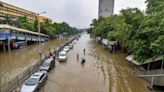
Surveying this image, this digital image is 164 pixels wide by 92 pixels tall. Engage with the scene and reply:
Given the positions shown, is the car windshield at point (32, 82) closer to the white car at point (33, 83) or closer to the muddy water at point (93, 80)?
the white car at point (33, 83)

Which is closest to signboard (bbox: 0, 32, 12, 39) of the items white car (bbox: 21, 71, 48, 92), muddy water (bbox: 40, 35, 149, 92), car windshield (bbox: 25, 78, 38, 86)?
muddy water (bbox: 40, 35, 149, 92)

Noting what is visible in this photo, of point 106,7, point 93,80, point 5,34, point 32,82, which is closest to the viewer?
point 32,82

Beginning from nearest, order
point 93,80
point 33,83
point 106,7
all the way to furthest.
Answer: point 33,83, point 93,80, point 106,7

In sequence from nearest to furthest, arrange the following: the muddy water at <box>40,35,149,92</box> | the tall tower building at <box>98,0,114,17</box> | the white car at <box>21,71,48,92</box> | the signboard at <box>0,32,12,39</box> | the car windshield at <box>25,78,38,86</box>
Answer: the white car at <box>21,71,48,92</box> < the car windshield at <box>25,78,38,86</box> < the muddy water at <box>40,35,149,92</box> < the signboard at <box>0,32,12,39</box> < the tall tower building at <box>98,0,114,17</box>

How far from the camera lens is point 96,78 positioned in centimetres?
2495

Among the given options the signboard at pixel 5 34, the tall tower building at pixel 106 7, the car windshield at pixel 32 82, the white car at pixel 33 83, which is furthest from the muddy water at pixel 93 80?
the tall tower building at pixel 106 7

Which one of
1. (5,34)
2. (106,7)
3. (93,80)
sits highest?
(106,7)

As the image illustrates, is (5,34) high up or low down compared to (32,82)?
up

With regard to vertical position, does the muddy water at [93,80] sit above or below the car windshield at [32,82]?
below

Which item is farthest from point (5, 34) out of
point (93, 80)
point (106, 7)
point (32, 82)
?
point (106, 7)

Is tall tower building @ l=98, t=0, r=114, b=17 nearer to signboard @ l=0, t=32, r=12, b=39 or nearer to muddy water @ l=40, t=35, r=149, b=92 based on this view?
signboard @ l=0, t=32, r=12, b=39

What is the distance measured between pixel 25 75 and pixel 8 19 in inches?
1795

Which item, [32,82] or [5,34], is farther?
[5,34]

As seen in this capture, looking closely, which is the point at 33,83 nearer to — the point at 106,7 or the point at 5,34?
the point at 5,34
